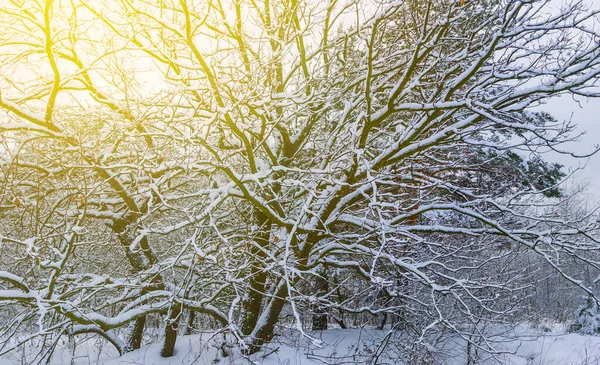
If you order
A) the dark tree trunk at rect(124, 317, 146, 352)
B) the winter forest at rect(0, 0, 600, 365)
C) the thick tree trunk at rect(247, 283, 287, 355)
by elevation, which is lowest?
the dark tree trunk at rect(124, 317, 146, 352)

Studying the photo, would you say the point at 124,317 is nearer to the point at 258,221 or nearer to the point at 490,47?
the point at 258,221

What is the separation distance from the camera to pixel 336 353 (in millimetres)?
7062

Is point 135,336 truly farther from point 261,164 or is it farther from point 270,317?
point 261,164

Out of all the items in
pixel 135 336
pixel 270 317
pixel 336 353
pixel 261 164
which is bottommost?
pixel 135 336

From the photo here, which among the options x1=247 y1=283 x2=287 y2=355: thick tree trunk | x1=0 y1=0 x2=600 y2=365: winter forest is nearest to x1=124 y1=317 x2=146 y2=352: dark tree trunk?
x1=0 y1=0 x2=600 y2=365: winter forest

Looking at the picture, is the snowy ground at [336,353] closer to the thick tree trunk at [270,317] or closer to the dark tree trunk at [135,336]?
the thick tree trunk at [270,317]

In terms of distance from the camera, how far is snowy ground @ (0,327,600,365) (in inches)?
255

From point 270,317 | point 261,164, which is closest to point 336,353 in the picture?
point 270,317

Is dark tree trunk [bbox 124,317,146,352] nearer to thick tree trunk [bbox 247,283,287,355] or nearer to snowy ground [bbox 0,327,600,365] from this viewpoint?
snowy ground [bbox 0,327,600,365]

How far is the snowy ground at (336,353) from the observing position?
255 inches

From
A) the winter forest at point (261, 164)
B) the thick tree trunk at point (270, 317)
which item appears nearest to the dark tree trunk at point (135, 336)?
the winter forest at point (261, 164)

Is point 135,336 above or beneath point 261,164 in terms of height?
beneath

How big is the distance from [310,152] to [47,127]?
5384 mm

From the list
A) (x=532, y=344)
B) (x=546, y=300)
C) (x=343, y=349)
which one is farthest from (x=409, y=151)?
(x=546, y=300)
